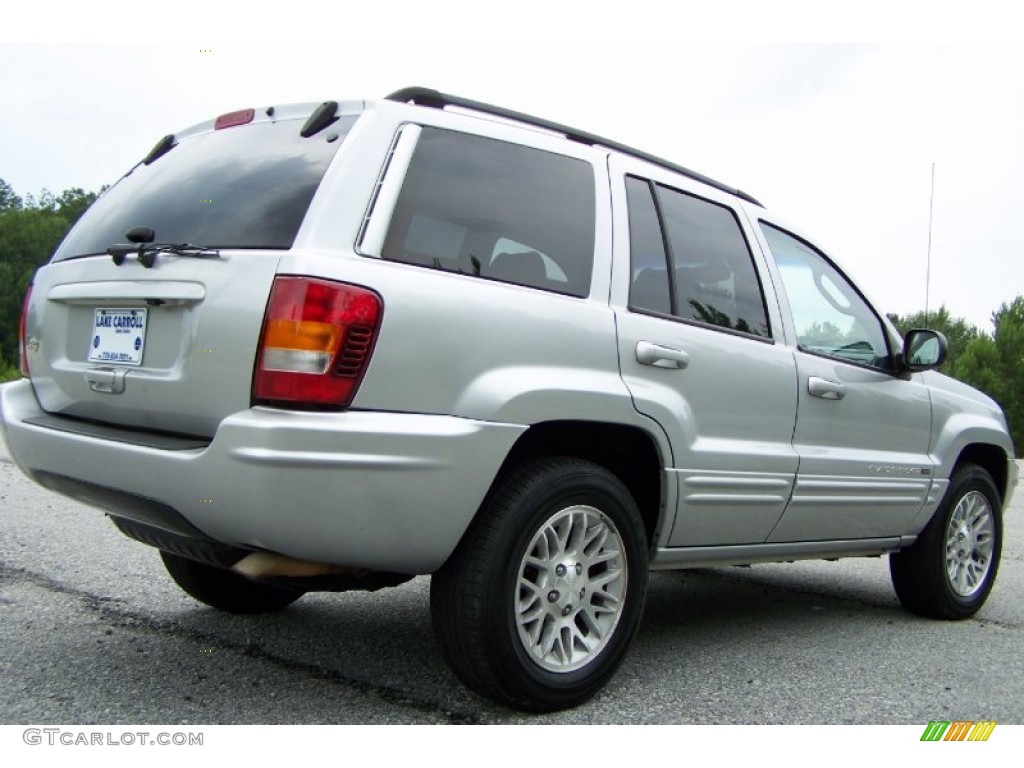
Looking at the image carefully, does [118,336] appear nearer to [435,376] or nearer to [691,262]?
[435,376]

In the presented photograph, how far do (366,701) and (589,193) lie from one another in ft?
5.91

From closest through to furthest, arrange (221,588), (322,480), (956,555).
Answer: (322,480) → (221,588) → (956,555)

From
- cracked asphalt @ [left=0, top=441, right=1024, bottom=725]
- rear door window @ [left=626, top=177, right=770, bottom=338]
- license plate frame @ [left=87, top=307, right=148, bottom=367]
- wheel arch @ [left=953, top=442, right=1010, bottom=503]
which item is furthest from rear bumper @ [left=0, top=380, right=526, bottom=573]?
wheel arch @ [left=953, top=442, right=1010, bottom=503]

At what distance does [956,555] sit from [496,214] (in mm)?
3310

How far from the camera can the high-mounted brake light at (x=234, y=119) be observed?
10.5 feet

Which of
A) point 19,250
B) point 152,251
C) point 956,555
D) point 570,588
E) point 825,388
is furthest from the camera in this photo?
point 19,250

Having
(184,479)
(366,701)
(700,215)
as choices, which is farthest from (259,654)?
(700,215)

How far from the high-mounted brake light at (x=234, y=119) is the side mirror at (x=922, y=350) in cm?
304

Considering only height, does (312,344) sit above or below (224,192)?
below

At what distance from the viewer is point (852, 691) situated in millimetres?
3459

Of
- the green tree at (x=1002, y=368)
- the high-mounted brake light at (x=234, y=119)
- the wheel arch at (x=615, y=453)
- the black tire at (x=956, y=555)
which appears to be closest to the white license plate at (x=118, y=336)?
the high-mounted brake light at (x=234, y=119)

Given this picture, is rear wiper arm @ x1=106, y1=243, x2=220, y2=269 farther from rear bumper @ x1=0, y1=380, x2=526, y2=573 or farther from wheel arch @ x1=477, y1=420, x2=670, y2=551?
wheel arch @ x1=477, y1=420, x2=670, y2=551

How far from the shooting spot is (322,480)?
2.50m

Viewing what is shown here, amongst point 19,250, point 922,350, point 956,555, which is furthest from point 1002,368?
point 19,250
